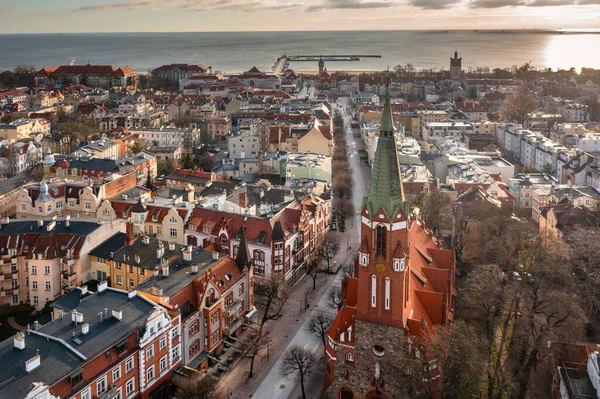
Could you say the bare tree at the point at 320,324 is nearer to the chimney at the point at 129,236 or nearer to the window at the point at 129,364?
the window at the point at 129,364

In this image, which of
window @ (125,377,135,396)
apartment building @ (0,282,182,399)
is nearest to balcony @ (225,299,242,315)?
apartment building @ (0,282,182,399)

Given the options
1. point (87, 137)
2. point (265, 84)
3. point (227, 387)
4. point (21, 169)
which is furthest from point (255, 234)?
point (265, 84)

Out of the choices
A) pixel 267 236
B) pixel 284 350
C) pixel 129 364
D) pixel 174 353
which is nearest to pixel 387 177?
pixel 284 350

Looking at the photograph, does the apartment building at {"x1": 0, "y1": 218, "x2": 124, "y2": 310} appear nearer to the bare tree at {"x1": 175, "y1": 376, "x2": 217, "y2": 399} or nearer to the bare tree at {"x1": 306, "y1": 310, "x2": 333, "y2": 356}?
the bare tree at {"x1": 175, "y1": 376, "x2": 217, "y2": 399}

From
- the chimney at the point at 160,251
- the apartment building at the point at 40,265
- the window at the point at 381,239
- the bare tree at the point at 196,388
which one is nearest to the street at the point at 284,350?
the bare tree at the point at 196,388

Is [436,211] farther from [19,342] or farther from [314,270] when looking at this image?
[19,342]

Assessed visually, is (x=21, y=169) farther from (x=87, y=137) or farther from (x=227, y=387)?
(x=227, y=387)
